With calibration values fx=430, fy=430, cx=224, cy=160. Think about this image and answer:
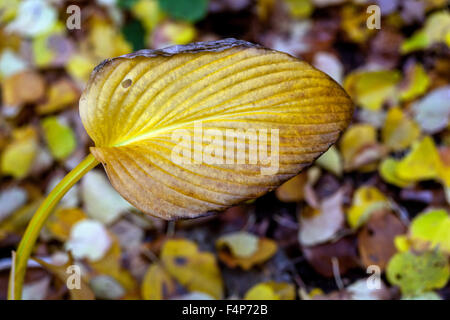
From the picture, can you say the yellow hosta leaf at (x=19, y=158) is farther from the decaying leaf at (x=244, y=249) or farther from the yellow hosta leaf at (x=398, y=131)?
the yellow hosta leaf at (x=398, y=131)

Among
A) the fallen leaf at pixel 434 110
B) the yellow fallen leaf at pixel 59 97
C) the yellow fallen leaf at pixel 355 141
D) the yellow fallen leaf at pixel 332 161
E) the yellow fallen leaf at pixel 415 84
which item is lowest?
the yellow fallen leaf at pixel 332 161

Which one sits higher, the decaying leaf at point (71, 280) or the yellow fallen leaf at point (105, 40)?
the yellow fallen leaf at point (105, 40)

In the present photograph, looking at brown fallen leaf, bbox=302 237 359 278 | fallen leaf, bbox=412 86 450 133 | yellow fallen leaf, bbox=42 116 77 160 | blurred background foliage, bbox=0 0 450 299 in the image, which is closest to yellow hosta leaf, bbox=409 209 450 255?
blurred background foliage, bbox=0 0 450 299

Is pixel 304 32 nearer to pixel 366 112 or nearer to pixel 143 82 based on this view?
pixel 366 112

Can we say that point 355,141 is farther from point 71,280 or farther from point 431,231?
point 71,280

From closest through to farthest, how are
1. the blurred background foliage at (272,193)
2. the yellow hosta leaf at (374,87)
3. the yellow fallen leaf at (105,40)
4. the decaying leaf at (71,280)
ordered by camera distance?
the decaying leaf at (71,280) < the blurred background foliage at (272,193) < the yellow hosta leaf at (374,87) < the yellow fallen leaf at (105,40)

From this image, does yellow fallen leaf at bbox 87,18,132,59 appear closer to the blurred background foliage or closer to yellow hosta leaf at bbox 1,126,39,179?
the blurred background foliage

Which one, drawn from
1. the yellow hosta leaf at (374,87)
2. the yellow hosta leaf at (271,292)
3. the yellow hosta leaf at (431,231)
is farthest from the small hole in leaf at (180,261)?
the yellow hosta leaf at (374,87)

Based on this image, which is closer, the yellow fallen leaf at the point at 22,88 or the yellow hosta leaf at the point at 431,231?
the yellow hosta leaf at the point at 431,231
